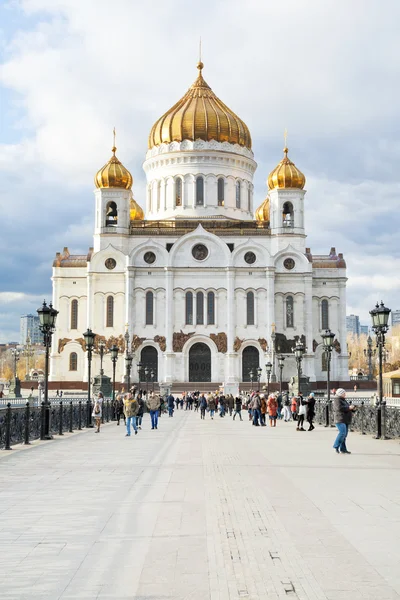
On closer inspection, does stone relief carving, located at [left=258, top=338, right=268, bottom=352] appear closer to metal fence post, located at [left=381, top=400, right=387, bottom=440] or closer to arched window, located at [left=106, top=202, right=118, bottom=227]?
arched window, located at [left=106, top=202, right=118, bottom=227]

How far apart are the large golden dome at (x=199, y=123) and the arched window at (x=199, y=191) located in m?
3.65

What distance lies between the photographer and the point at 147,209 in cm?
7038

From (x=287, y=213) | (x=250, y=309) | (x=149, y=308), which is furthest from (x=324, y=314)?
(x=149, y=308)

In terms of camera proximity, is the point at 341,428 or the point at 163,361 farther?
the point at 163,361

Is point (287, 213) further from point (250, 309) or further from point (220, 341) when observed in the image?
point (220, 341)

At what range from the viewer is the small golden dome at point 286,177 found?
210 ft

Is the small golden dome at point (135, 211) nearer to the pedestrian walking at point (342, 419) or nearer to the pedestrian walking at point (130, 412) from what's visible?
the pedestrian walking at point (130, 412)

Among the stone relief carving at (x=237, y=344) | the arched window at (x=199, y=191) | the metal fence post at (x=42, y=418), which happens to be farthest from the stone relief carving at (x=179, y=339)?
the metal fence post at (x=42, y=418)

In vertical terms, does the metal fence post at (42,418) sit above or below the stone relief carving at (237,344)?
below

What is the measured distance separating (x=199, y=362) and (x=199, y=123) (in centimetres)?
2108

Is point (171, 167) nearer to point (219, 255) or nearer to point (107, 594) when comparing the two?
point (219, 255)

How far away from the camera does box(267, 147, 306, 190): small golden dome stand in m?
64.1

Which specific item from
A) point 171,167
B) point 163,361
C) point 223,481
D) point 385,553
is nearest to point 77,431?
point 223,481

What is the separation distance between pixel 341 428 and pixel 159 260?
4853 cm
